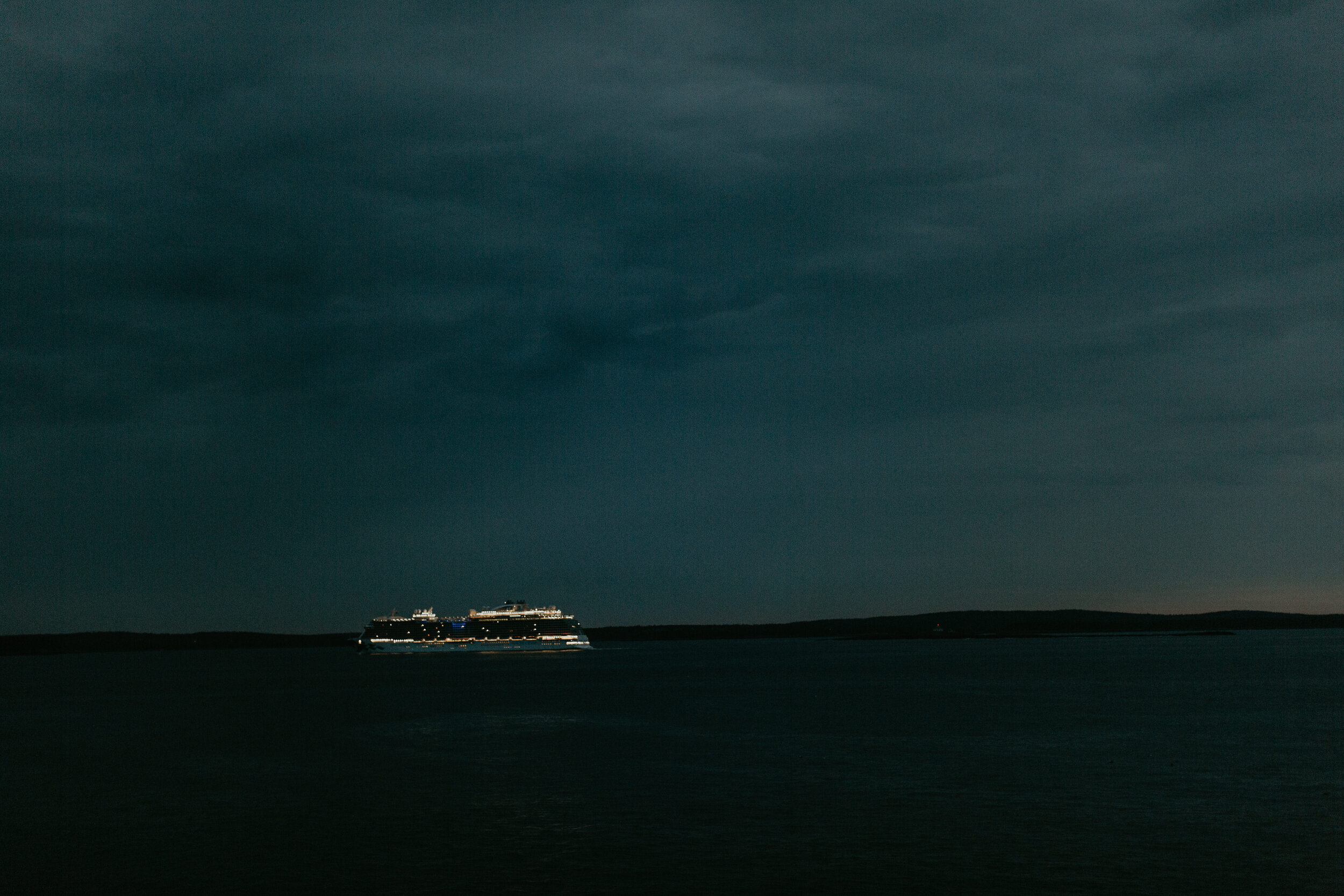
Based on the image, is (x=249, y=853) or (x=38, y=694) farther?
(x=38, y=694)

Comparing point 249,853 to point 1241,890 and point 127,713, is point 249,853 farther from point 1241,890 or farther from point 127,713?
point 127,713

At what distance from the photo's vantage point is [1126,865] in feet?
92.7

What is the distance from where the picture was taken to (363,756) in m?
51.8

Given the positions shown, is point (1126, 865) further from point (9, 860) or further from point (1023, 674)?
point (1023, 674)

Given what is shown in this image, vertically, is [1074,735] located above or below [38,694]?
above

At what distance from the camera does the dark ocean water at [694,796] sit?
28125 millimetres

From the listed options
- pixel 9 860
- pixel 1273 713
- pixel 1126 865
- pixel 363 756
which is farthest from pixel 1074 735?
pixel 9 860

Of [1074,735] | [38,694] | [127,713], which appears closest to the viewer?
[1074,735]

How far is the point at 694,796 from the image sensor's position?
38.8m

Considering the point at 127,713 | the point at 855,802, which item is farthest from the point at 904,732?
the point at 127,713

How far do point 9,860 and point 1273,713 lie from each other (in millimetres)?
65738

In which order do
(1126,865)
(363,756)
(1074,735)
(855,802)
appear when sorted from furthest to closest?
(1074,735), (363,756), (855,802), (1126,865)

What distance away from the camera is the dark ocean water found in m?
28.1

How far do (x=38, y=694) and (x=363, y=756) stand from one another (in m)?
77.7
